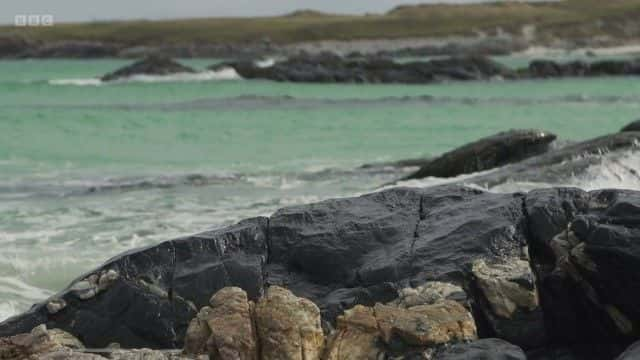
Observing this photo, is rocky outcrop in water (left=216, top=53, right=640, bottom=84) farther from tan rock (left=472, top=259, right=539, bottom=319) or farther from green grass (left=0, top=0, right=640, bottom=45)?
green grass (left=0, top=0, right=640, bottom=45)

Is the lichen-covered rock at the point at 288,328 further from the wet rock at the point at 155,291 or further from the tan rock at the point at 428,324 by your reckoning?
the wet rock at the point at 155,291

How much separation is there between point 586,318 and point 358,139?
2217cm

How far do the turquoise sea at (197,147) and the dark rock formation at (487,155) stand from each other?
1.08 m

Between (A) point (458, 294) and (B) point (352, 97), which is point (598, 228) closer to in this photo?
(A) point (458, 294)

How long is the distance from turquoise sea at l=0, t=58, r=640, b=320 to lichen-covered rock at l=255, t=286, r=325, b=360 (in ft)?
12.6

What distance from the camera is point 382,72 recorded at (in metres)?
67.2

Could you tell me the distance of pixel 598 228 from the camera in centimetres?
671

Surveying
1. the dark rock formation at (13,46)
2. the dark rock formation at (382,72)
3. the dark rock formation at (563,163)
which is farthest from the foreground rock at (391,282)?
the dark rock formation at (13,46)

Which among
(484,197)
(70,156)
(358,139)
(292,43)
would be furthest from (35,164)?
(292,43)

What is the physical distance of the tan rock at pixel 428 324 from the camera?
250 inches

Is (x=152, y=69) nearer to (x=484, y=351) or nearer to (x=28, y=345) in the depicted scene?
(x=28, y=345)

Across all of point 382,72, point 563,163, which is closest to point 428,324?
point 563,163

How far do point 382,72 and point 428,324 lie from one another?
201 ft

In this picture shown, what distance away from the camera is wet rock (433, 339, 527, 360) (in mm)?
6090
